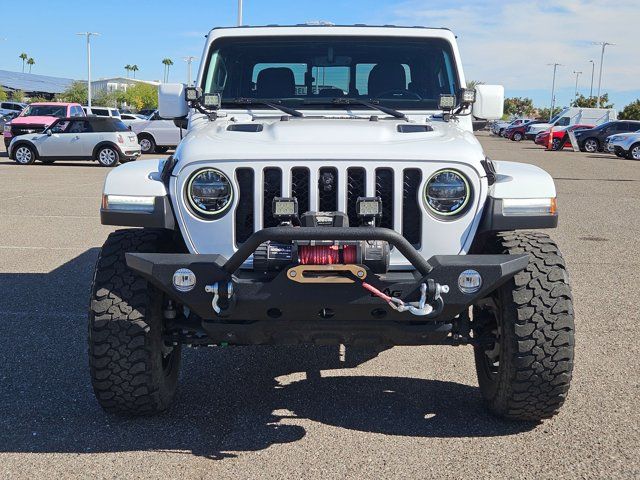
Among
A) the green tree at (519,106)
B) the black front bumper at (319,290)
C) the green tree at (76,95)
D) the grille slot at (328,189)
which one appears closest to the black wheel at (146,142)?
the grille slot at (328,189)

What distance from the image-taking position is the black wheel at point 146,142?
91.8 ft

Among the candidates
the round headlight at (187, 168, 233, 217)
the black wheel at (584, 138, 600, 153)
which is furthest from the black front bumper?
the black wheel at (584, 138, 600, 153)

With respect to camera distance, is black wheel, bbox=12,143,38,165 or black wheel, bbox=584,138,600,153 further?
black wheel, bbox=584,138,600,153

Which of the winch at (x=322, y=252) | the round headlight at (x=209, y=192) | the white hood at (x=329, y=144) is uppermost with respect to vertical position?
the white hood at (x=329, y=144)

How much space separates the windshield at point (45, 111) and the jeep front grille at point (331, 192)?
27826 millimetres

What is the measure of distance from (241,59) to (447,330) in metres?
2.56

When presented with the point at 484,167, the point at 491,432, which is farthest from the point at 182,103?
the point at 491,432

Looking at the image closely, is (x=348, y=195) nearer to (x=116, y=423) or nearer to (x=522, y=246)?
(x=522, y=246)

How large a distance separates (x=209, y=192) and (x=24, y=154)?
68.7 feet

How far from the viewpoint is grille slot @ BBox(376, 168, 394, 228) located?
12.9 feet

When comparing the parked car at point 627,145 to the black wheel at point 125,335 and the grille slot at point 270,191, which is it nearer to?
the grille slot at point 270,191

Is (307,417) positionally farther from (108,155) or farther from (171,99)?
(108,155)

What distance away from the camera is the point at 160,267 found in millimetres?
3582

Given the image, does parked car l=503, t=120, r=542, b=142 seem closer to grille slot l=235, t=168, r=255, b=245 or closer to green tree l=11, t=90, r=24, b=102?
grille slot l=235, t=168, r=255, b=245
